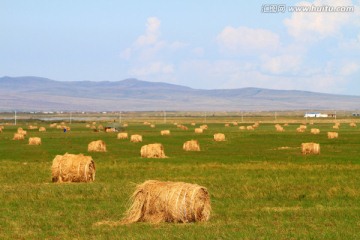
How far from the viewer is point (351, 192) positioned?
97.5 feet

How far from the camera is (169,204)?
71.5ft

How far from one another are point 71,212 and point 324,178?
48.3ft

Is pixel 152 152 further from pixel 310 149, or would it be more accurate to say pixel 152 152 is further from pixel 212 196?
pixel 212 196

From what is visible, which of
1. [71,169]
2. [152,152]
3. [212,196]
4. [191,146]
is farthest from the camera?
[191,146]

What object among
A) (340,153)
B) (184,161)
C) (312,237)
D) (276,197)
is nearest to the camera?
(312,237)

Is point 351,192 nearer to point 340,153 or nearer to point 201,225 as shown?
point 201,225

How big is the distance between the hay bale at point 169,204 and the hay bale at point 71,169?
11660mm

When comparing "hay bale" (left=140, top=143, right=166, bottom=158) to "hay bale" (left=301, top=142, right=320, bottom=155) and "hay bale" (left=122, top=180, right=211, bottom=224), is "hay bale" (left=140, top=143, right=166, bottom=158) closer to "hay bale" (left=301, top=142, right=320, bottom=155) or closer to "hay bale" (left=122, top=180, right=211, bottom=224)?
"hay bale" (left=301, top=142, right=320, bottom=155)

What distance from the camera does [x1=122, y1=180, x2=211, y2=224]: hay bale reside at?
2169 centimetres

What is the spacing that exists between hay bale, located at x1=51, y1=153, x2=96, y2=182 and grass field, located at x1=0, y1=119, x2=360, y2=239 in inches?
25.9

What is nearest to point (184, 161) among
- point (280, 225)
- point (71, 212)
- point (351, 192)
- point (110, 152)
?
point (110, 152)

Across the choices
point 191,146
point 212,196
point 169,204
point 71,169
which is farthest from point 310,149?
point 169,204

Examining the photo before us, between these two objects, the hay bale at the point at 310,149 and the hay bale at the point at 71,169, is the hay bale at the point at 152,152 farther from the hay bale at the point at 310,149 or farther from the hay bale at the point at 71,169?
the hay bale at the point at 71,169

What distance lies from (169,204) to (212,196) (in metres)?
Result: 7.40
